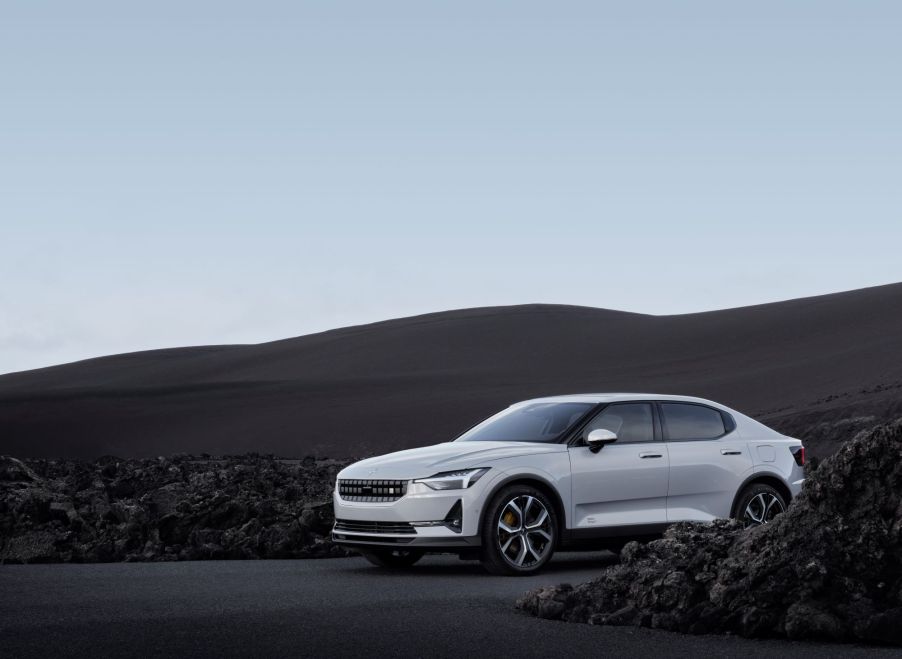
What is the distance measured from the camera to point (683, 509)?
44.8 ft

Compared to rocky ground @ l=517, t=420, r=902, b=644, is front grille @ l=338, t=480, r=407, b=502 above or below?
above

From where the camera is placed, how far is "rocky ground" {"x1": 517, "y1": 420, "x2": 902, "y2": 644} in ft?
28.7

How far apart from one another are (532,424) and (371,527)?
207 centimetres

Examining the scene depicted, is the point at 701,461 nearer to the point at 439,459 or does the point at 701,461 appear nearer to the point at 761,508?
the point at 761,508

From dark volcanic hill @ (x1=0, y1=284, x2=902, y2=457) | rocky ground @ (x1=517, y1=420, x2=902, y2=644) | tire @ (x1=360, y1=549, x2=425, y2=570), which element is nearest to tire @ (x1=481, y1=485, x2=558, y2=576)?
tire @ (x1=360, y1=549, x2=425, y2=570)

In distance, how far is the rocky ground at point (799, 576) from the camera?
875 centimetres

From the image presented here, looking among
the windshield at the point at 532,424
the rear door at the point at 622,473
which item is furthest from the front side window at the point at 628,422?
the windshield at the point at 532,424

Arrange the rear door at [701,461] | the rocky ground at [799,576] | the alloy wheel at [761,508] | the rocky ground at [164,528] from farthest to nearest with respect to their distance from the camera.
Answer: the rocky ground at [164,528], the alloy wheel at [761,508], the rear door at [701,461], the rocky ground at [799,576]

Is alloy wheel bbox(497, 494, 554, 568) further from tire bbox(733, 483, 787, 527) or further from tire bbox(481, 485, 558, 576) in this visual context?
tire bbox(733, 483, 787, 527)

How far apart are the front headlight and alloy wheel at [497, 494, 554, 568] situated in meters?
0.40

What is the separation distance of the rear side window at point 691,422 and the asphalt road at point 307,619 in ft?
5.67

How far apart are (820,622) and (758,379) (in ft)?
168

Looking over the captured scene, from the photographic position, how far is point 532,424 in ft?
45.3

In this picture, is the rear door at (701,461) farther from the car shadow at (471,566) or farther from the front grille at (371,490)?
the front grille at (371,490)
